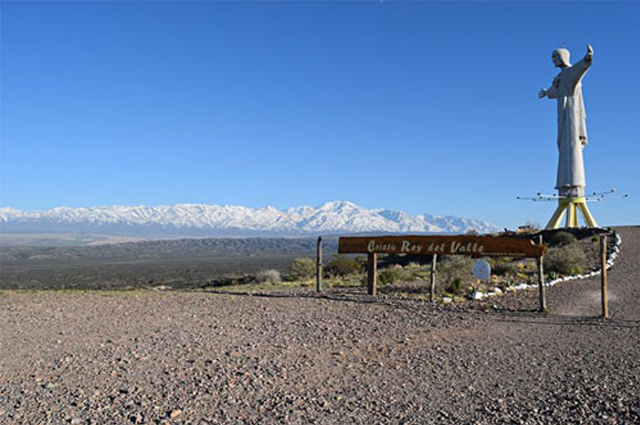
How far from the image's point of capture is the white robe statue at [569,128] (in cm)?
3331

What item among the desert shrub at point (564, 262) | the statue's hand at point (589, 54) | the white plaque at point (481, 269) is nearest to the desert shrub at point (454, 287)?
the white plaque at point (481, 269)

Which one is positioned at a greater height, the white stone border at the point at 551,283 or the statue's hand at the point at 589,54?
the statue's hand at the point at 589,54

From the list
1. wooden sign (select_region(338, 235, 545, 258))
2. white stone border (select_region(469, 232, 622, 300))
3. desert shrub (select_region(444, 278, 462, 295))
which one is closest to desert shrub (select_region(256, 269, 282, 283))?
wooden sign (select_region(338, 235, 545, 258))

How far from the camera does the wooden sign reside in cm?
1239

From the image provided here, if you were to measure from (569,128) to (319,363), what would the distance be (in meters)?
30.7

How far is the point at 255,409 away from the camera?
5797 millimetres

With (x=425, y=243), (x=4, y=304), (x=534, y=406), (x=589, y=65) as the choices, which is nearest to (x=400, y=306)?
(x=425, y=243)

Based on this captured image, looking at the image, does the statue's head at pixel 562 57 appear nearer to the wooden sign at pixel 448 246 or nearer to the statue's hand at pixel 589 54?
the statue's hand at pixel 589 54

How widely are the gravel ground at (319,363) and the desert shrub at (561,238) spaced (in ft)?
51.6

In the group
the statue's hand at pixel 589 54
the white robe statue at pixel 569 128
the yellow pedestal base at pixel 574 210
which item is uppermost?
the statue's hand at pixel 589 54

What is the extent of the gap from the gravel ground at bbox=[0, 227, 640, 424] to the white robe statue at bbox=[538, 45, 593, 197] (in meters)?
22.9

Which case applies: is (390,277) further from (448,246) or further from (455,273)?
(448,246)

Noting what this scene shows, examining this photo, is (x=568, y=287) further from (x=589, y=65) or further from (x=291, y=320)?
(x=589, y=65)

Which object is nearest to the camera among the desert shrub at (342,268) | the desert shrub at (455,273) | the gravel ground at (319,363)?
the gravel ground at (319,363)
